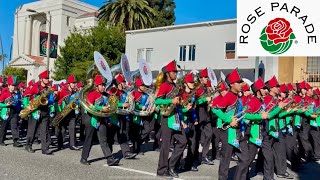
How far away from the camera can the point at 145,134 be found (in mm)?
10289

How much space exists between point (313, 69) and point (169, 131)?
51.2 ft

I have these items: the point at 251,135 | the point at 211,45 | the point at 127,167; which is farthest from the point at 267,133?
the point at 211,45

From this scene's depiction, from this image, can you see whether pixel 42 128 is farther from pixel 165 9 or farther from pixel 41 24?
pixel 41 24

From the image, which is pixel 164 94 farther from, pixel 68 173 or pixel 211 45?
pixel 211 45

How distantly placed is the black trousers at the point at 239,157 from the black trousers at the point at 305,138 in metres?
3.55

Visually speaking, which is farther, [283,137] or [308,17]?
[283,137]

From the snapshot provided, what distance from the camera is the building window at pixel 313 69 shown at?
20531mm

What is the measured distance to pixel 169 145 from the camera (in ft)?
24.0

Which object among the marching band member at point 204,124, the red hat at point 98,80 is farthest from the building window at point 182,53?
the red hat at point 98,80

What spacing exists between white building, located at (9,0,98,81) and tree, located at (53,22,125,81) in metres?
13.2

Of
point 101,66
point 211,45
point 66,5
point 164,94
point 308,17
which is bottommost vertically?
point 164,94

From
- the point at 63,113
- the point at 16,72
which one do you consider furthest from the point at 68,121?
the point at 16,72

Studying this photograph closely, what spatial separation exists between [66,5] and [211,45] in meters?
35.3

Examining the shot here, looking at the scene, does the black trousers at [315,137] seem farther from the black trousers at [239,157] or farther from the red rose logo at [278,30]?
the black trousers at [239,157]
